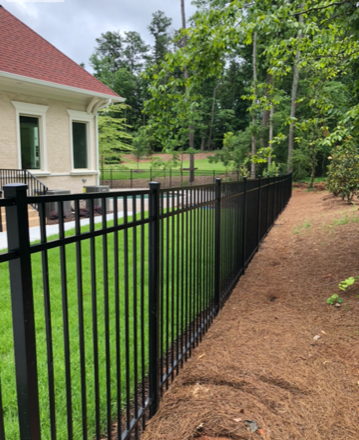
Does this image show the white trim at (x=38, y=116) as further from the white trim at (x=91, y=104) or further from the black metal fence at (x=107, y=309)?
the black metal fence at (x=107, y=309)

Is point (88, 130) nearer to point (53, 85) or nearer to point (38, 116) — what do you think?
point (38, 116)

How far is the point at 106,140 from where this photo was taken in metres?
26.1

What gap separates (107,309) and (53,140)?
11.9m

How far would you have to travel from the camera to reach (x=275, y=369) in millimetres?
3146

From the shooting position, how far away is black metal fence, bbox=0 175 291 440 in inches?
51.8

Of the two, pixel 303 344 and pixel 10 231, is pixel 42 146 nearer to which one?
pixel 303 344

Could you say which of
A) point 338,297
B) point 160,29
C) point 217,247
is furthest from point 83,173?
point 160,29

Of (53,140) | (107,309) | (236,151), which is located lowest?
(107,309)

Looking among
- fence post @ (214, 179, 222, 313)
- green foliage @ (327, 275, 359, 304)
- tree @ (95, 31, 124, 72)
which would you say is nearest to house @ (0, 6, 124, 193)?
fence post @ (214, 179, 222, 313)

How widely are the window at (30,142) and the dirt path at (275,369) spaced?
9.26 meters

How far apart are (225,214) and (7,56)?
1032cm

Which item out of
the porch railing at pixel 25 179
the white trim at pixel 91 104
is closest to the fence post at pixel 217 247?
the porch railing at pixel 25 179

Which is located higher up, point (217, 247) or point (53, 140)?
point (53, 140)

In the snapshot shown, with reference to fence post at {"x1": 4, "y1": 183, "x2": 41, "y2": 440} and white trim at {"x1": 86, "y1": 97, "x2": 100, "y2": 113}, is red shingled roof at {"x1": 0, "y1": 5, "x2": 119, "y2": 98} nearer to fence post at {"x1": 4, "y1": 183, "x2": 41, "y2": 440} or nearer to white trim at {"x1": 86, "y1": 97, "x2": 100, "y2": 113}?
white trim at {"x1": 86, "y1": 97, "x2": 100, "y2": 113}
